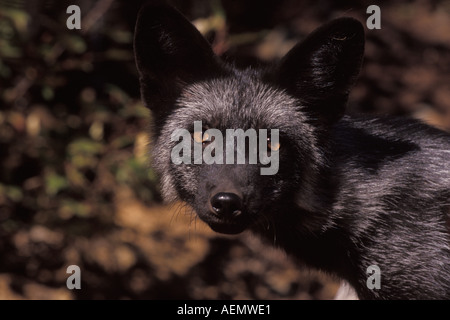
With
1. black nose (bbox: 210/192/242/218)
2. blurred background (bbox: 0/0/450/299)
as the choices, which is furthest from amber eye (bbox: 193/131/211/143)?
blurred background (bbox: 0/0/450/299)

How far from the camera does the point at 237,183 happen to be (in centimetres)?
358

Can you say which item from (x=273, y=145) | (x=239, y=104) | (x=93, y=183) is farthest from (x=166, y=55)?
(x=93, y=183)

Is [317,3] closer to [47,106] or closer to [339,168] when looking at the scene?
[47,106]

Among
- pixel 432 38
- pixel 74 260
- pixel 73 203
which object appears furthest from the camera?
pixel 432 38

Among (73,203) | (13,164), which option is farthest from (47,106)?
(73,203)

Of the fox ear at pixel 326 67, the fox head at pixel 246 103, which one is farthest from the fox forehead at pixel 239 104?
the fox ear at pixel 326 67

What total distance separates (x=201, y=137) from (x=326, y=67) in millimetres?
1005

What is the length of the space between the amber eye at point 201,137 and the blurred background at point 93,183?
4.25 feet

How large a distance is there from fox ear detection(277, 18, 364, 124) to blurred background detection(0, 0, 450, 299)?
3.73 feet

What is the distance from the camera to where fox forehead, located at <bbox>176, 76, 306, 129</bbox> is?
3.98 metres

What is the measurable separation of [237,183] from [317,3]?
6641 millimetres

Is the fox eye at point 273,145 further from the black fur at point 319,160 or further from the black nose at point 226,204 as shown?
the black nose at point 226,204

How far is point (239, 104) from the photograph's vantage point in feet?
13.3

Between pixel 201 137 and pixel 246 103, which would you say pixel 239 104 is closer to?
pixel 246 103
